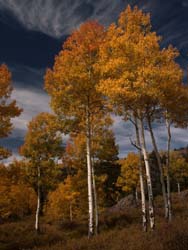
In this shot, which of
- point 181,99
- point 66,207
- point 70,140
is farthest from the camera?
point 66,207

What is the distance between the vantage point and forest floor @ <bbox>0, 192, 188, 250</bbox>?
25.6 ft

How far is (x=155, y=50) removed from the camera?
12742mm

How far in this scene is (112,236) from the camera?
11.1 metres

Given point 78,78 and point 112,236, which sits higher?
point 78,78

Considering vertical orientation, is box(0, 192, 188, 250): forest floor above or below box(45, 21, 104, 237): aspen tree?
below

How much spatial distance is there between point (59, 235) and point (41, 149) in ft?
26.6

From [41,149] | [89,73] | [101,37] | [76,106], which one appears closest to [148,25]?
[101,37]

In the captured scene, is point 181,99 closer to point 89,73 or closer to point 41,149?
point 89,73

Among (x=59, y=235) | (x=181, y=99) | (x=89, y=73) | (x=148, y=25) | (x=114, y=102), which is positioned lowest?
(x=59, y=235)

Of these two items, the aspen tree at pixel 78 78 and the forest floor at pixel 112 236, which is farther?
the aspen tree at pixel 78 78

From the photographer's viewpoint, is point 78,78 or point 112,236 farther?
point 78,78

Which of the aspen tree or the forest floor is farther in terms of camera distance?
the aspen tree

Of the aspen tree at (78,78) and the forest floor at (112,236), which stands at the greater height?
the aspen tree at (78,78)

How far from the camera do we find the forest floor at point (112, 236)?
7.80 meters
